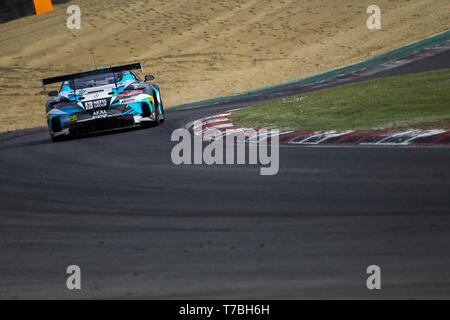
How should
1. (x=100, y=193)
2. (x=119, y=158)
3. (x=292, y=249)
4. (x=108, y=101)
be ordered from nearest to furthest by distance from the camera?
(x=292, y=249) < (x=100, y=193) < (x=119, y=158) < (x=108, y=101)

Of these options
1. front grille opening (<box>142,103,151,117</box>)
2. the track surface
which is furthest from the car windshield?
the track surface

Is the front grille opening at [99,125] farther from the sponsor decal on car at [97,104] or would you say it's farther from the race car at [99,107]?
the sponsor decal on car at [97,104]

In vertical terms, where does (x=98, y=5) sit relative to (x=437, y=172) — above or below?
above

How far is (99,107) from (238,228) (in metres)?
7.02

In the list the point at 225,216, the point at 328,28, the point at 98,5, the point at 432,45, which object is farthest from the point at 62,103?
the point at 98,5

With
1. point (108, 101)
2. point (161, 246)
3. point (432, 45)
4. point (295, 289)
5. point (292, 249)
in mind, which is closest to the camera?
point (295, 289)

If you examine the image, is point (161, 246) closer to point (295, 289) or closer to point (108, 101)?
point (295, 289)

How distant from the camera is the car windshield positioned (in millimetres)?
12227

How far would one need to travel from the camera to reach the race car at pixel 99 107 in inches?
455

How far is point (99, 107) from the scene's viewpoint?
1152cm

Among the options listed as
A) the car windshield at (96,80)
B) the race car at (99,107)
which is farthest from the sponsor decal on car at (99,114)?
the car windshield at (96,80)

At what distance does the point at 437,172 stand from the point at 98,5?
124 feet

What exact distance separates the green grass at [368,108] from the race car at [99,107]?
5.32ft
